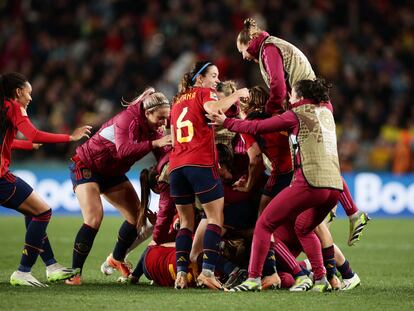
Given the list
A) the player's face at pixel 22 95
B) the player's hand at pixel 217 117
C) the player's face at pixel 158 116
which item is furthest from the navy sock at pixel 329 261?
the player's face at pixel 22 95

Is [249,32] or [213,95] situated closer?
[213,95]

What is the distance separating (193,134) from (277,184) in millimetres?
968

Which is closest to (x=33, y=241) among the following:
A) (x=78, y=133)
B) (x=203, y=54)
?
(x=78, y=133)

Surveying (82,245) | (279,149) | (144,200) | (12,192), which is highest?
(279,149)

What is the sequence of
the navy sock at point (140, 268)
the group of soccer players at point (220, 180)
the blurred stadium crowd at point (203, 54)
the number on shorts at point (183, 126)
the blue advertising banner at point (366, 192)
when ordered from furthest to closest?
the blurred stadium crowd at point (203, 54)
the blue advertising banner at point (366, 192)
the navy sock at point (140, 268)
the number on shorts at point (183, 126)
the group of soccer players at point (220, 180)

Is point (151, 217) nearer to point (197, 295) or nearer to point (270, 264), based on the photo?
point (270, 264)

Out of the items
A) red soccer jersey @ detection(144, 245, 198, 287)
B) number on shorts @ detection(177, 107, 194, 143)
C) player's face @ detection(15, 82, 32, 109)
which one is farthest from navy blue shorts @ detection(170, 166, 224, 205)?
player's face @ detection(15, 82, 32, 109)

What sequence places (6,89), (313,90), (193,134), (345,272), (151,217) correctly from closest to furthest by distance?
(313,90)
(193,134)
(6,89)
(345,272)
(151,217)

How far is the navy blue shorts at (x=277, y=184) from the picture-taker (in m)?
8.23

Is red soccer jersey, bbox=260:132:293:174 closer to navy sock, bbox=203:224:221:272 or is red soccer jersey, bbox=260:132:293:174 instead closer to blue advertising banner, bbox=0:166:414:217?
navy sock, bbox=203:224:221:272

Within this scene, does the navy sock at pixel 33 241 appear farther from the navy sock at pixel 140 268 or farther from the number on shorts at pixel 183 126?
the number on shorts at pixel 183 126

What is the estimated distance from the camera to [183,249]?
786cm

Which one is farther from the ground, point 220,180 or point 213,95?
point 213,95

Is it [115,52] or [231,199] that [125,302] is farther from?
[115,52]
